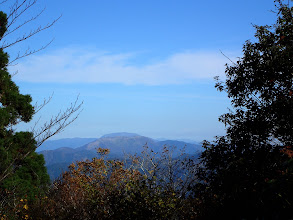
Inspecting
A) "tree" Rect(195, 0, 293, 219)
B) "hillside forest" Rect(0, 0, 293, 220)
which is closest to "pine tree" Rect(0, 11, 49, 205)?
"hillside forest" Rect(0, 0, 293, 220)

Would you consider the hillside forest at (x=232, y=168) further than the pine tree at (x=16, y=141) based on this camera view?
No

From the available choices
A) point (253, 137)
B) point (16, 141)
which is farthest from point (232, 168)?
point (16, 141)

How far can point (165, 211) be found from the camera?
872 centimetres

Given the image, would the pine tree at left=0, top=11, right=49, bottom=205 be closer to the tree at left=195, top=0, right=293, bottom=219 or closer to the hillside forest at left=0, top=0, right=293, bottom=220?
the hillside forest at left=0, top=0, right=293, bottom=220

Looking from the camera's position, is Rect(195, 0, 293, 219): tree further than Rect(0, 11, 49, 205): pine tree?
No

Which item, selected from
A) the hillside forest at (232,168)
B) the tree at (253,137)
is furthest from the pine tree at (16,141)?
the tree at (253,137)

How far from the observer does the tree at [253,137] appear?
817 cm

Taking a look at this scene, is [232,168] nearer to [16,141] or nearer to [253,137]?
[253,137]

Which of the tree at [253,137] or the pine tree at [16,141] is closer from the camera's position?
the tree at [253,137]

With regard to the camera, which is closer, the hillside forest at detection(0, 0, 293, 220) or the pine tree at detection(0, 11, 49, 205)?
the hillside forest at detection(0, 0, 293, 220)

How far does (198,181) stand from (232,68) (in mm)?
3775

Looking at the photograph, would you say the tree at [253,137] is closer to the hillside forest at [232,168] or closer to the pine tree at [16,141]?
the hillside forest at [232,168]

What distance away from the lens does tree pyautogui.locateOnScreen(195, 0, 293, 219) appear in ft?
26.8

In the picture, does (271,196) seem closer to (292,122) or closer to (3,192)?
(292,122)
